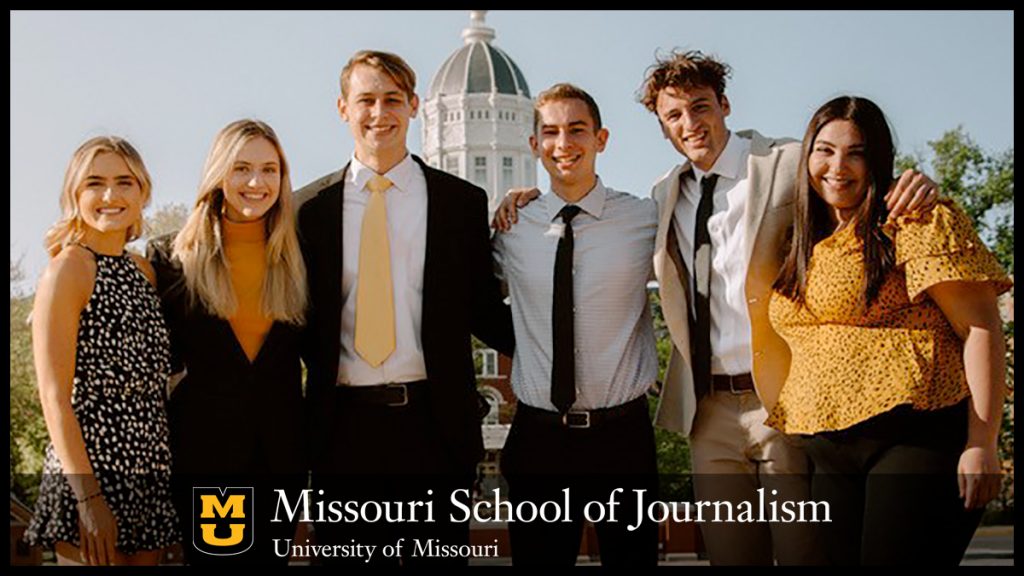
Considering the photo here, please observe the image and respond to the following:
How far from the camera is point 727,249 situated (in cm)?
557

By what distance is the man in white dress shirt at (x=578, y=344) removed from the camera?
18.3ft

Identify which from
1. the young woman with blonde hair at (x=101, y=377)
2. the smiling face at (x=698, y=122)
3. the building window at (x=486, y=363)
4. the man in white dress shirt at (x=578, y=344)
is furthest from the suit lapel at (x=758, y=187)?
the building window at (x=486, y=363)

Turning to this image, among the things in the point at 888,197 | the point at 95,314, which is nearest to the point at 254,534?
the point at 95,314

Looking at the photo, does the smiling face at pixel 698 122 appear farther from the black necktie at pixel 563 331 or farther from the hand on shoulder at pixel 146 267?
the hand on shoulder at pixel 146 267

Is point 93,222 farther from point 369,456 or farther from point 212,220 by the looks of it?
point 369,456

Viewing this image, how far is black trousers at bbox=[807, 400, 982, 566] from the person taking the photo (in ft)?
14.1

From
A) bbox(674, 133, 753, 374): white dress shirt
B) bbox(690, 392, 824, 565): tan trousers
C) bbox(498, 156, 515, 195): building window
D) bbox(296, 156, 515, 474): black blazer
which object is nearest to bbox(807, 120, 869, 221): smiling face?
bbox(674, 133, 753, 374): white dress shirt

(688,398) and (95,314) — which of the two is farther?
(688,398)

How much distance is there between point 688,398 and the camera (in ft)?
18.4

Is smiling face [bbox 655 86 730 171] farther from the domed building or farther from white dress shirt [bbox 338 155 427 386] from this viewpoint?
the domed building

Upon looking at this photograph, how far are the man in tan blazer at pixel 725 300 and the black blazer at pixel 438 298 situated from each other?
2.92ft

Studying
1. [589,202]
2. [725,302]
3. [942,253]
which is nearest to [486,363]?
[589,202]
